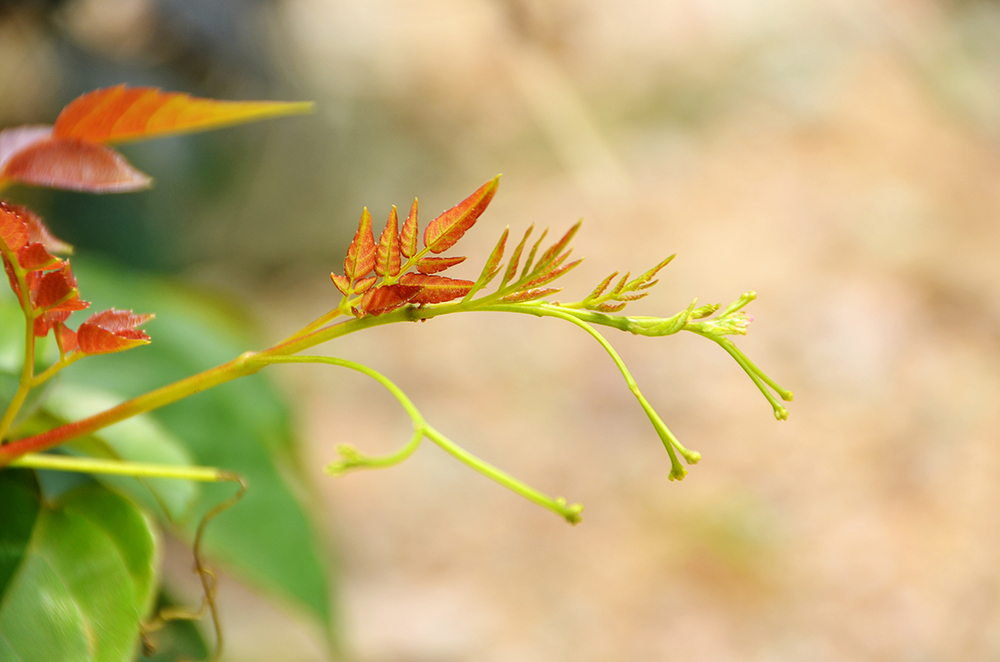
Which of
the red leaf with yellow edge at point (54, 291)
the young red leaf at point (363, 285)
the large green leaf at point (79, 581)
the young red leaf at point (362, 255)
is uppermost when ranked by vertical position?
the young red leaf at point (362, 255)

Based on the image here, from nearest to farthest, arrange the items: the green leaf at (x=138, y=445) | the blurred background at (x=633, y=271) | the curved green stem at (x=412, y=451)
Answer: the curved green stem at (x=412, y=451) → the green leaf at (x=138, y=445) → the blurred background at (x=633, y=271)

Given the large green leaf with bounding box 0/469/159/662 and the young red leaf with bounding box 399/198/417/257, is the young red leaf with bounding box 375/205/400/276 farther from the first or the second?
the large green leaf with bounding box 0/469/159/662

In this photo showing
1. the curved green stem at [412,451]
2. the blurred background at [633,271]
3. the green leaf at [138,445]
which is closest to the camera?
the curved green stem at [412,451]

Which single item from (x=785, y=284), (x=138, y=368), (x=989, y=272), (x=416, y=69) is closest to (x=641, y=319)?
(x=138, y=368)

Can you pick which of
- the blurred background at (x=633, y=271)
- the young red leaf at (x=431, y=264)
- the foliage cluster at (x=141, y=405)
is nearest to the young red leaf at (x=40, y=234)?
the foliage cluster at (x=141, y=405)

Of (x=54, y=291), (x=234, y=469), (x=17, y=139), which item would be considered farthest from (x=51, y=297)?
(x=234, y=469)

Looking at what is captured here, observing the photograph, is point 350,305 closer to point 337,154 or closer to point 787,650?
point 787,650

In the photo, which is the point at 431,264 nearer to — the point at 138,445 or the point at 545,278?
the point at 545,278

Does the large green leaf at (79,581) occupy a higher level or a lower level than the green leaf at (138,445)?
lower

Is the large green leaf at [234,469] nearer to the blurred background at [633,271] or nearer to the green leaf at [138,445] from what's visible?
the green leaf at [138,445]
